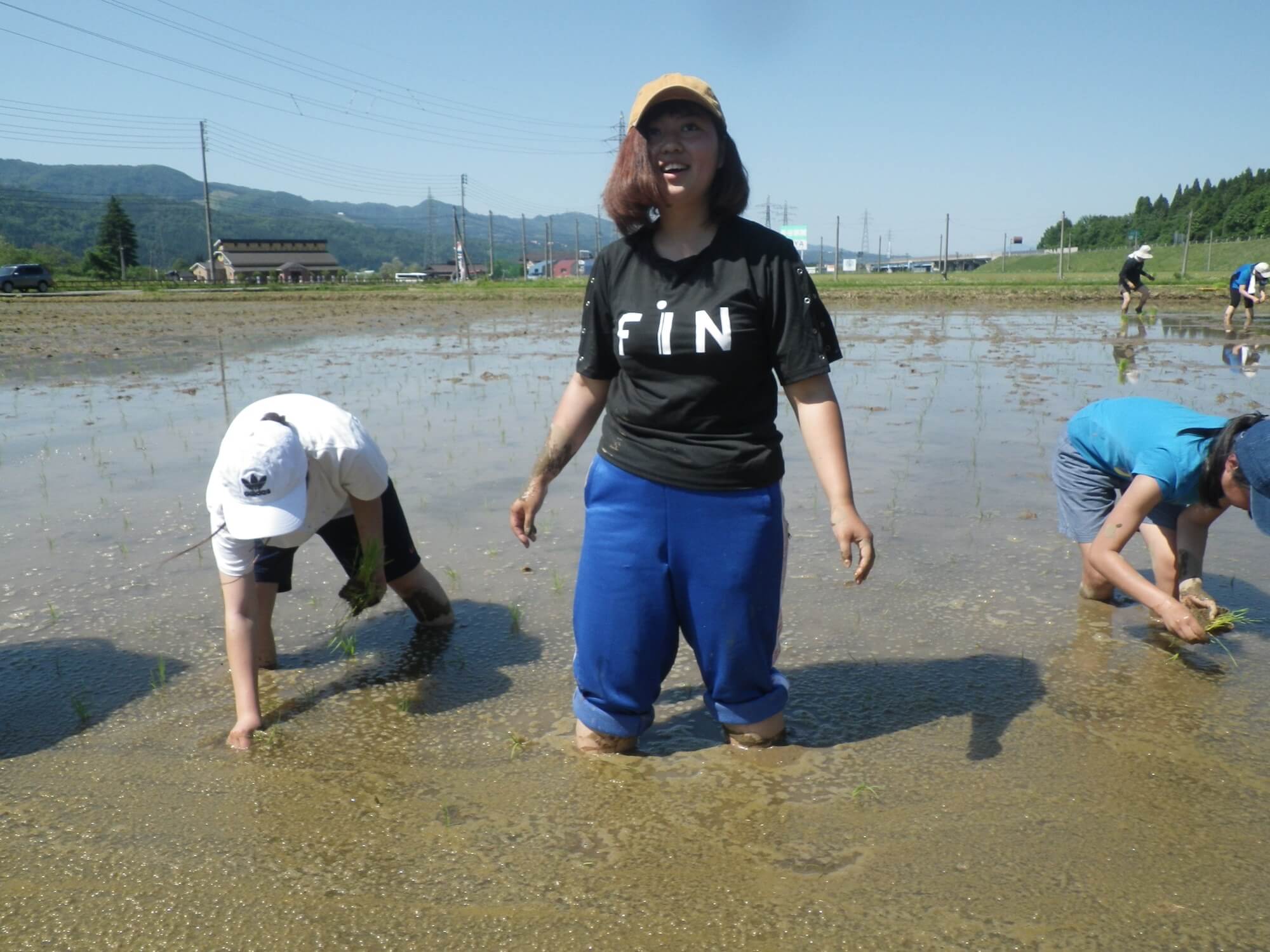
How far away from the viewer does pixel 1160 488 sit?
10.4 feet

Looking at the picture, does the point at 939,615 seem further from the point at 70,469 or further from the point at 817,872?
the point at 70,469

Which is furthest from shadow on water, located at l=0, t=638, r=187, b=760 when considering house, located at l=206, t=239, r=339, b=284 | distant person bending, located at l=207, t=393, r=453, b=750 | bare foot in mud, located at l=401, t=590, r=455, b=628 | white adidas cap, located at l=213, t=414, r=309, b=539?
house, located at l=206, t=239, r=339, b=284

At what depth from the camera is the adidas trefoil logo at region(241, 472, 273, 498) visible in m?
2.64

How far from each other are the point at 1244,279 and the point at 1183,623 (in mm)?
17308

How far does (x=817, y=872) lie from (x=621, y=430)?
3.92 ft

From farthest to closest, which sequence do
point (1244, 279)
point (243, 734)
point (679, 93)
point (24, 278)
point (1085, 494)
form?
point (24, 278)
point (1244, 279)
point (1085, 494)
point (243, 734)
point (679, 93)

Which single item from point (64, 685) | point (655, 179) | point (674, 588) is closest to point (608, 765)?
point (674, 588)

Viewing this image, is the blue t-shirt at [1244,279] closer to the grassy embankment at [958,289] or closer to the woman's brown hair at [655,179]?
the grassy embankment at [958,289]

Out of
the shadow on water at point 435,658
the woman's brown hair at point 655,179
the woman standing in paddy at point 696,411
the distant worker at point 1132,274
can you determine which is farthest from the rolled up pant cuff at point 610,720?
the distant worker at point 1132,274

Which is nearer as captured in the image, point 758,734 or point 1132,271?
point 758,734

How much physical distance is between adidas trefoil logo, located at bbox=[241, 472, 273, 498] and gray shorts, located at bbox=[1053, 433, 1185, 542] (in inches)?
123

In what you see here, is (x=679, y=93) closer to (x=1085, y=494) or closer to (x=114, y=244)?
(x=1085, y=494)

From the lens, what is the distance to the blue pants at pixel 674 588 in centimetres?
244

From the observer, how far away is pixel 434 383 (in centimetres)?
1075
